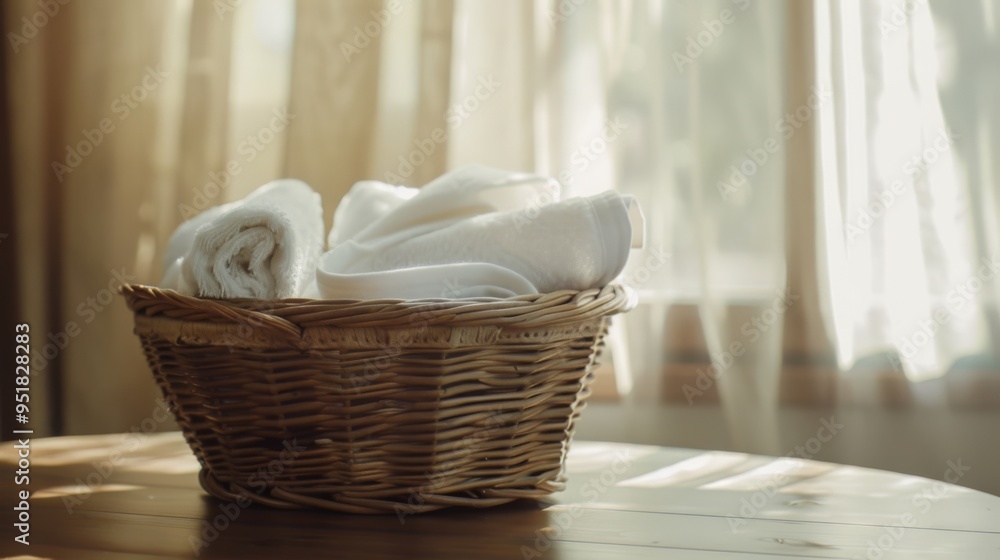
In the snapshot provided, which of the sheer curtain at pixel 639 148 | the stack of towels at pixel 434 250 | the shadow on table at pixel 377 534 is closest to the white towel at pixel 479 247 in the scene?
the stack of towels at pixel 434 250

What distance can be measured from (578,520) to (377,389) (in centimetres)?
18

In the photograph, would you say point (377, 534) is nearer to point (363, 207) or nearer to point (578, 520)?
point (578, 520)

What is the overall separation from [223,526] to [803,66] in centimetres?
108

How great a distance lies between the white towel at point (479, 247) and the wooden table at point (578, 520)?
0.17 metres

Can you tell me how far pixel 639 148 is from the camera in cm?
140

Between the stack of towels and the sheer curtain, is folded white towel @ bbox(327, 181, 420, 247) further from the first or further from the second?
the sheer curtain

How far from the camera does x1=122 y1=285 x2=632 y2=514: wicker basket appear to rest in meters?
0.61

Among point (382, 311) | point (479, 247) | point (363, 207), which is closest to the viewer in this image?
point (382, 311)

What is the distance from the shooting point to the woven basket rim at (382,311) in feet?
1.96

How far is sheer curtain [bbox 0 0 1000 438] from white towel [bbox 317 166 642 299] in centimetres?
61

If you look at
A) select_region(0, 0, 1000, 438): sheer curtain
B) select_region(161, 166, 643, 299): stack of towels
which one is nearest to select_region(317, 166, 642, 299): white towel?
select_region(161, 166, 643, 299): stack of towels

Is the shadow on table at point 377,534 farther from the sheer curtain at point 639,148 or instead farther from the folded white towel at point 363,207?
the sheer curtain at point 639,148

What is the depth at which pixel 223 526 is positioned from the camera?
64 cm

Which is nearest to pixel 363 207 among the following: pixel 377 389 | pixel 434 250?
pixel 434 250
